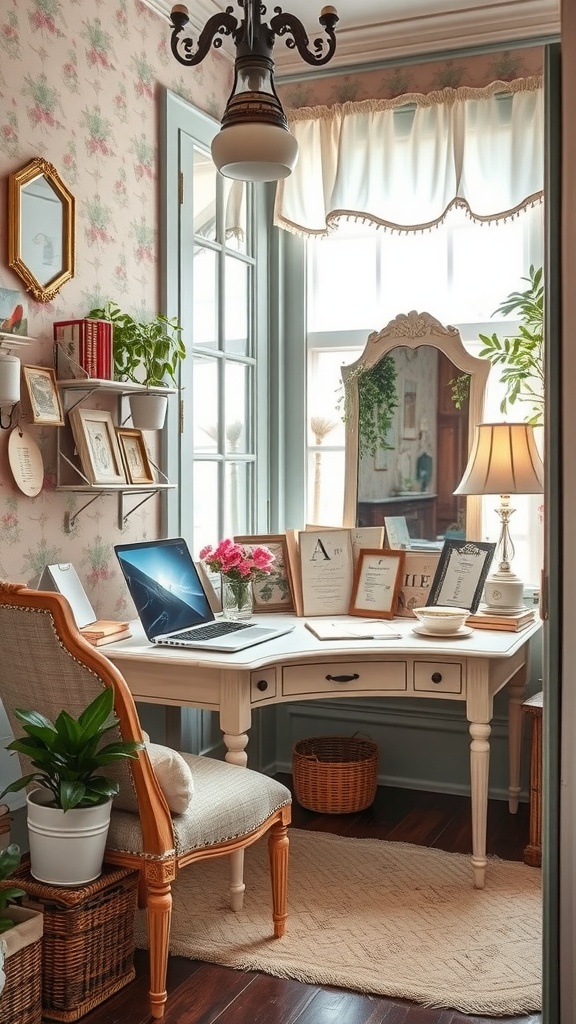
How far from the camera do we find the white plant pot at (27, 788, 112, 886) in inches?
83.4

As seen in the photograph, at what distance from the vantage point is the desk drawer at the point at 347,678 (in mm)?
2875

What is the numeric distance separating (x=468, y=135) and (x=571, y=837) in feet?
8.89

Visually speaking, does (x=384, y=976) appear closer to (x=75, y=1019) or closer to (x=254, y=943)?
(x=254, y=943)

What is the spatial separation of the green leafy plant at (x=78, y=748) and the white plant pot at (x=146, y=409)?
112 centimetres

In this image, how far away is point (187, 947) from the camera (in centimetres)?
253

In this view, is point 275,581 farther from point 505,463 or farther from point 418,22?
point 418,22

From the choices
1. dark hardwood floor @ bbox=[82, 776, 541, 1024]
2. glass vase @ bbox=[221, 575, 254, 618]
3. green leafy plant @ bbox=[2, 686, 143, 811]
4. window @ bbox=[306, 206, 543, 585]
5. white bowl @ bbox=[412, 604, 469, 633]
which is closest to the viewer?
green leafy plant @ bbox=[2, 686, 143, 811]

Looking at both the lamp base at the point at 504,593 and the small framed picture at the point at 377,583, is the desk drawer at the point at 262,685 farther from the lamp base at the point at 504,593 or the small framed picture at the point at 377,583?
the lamp base at the point at 504,593

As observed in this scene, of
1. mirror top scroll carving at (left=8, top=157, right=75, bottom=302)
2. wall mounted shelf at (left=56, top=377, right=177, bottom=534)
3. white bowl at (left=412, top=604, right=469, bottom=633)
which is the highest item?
mirror top scroll carving at (left=8, top=157, right=75, bottom=302)

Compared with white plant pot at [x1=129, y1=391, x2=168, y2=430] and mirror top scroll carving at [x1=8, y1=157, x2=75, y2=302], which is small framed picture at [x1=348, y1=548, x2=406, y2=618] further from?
mirror top scroll carving at [x1=8, y1=157, x2=75, y2=302]

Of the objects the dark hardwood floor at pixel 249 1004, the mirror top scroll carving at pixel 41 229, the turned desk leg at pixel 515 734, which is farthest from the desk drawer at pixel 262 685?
the mirror top scroll carving at pixel 41 229

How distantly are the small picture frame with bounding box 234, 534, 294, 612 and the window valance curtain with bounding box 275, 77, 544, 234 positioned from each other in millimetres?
1261

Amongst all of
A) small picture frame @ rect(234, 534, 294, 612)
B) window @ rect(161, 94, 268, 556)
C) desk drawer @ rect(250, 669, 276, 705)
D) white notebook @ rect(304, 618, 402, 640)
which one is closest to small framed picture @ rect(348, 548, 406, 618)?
white notebook @ rect(304, 618, 402, 640)

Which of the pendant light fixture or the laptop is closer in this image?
the pendant light fixture
